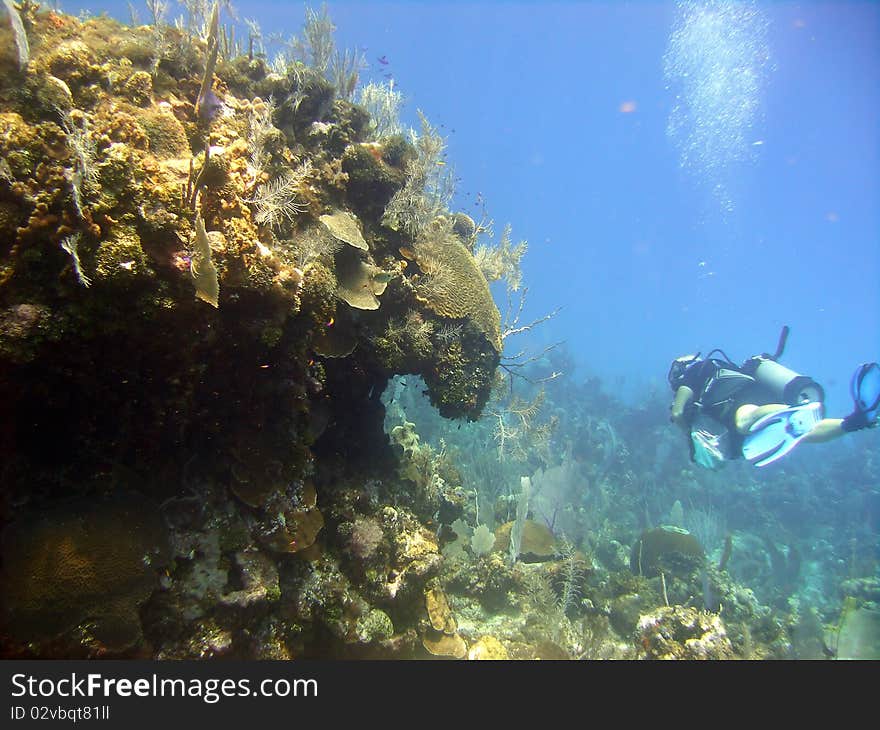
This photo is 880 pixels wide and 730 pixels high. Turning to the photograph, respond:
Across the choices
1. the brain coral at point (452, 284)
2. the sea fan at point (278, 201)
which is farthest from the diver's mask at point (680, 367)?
the sea fan at point (278, 201)

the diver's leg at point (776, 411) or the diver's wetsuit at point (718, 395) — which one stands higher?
the diver's wetsuit at point (718, 395)

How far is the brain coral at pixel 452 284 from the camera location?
5.35 metres

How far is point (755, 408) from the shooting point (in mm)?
8523

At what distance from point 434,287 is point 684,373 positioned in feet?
25.9

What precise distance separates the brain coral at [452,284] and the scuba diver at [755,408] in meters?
6.34

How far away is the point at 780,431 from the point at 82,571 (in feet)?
34.7

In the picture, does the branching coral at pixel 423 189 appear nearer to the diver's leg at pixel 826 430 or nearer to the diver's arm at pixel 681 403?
the diver's arm at pixel 681 403

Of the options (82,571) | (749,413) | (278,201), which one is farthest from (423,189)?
(749,413)

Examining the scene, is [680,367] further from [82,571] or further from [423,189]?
[82,571]

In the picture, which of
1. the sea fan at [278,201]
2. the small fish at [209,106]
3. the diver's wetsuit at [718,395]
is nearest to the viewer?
the sea fan at [278,201]

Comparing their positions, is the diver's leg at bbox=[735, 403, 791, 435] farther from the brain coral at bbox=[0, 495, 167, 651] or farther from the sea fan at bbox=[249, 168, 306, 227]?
the brain coral at bbox=[0, 495, 167, 651]

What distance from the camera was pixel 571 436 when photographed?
1850 centimetres

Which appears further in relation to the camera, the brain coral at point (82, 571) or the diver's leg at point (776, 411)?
the diver's leg at point (776, 411)

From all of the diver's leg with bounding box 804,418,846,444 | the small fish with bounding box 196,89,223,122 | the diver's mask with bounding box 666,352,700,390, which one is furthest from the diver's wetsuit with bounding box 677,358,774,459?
the small fish with bounding box 196,89,223,122
